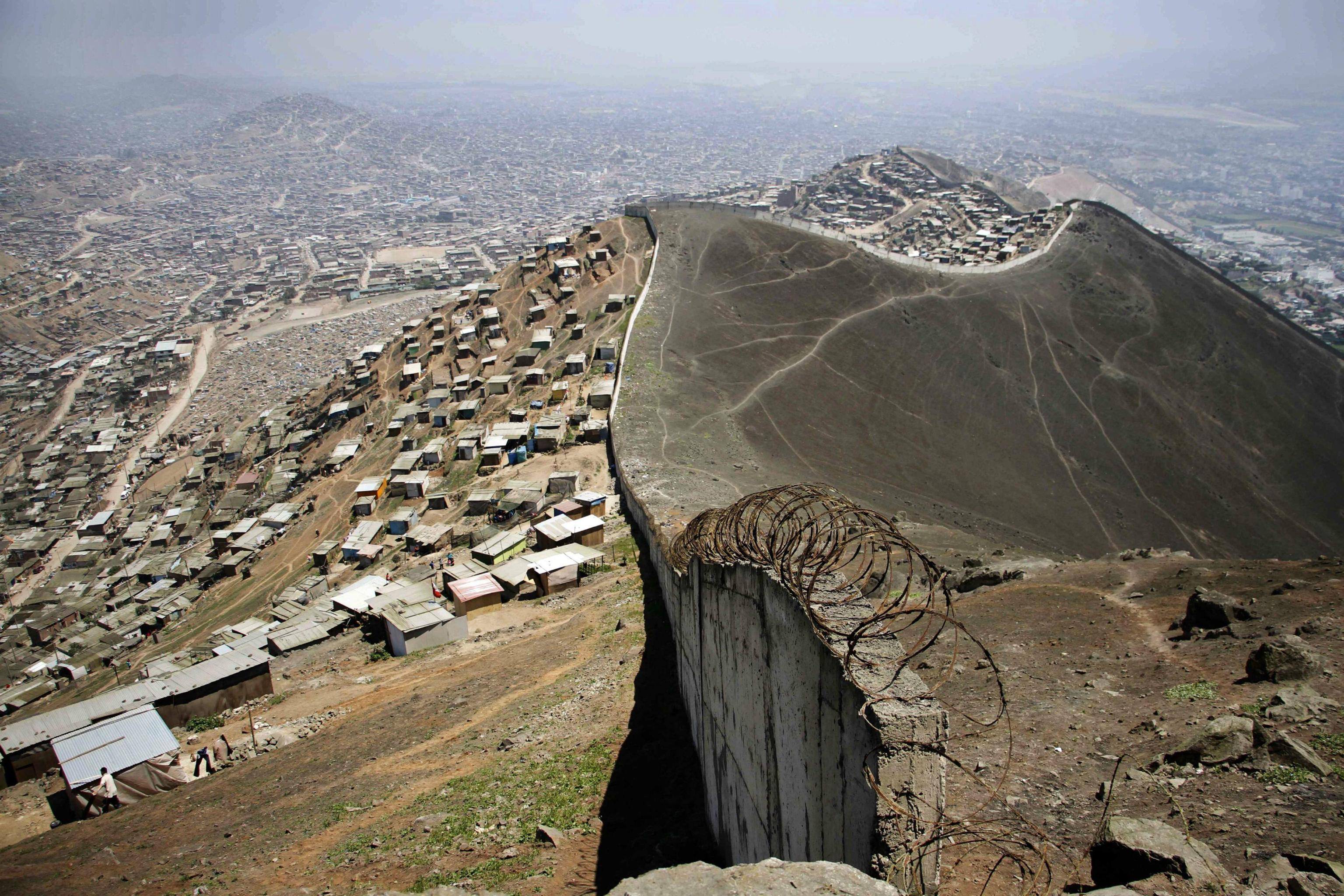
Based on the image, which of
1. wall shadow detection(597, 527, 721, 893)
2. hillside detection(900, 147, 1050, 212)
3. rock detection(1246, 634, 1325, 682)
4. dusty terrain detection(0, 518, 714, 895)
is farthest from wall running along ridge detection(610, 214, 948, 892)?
hillside detection(900, 147, 1050, 212)

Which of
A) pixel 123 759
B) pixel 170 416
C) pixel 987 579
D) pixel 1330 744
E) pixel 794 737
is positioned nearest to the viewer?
pixel 794 737

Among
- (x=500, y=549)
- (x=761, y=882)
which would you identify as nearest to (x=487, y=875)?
(x=761, y=882)

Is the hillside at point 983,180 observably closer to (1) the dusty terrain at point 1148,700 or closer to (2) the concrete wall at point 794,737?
(1) the dusty terrain at point 1148,700

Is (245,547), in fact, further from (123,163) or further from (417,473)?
(123,163)

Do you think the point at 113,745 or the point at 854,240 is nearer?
the point at 113,745

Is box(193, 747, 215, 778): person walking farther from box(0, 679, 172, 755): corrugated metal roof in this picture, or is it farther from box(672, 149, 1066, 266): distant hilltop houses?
box(672, 149, 1066, 266): distant hilltop houses

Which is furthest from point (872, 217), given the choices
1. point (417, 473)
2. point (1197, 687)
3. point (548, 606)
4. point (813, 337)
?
point (1197, 687)

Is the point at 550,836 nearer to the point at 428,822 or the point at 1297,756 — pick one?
the point at 428,822
